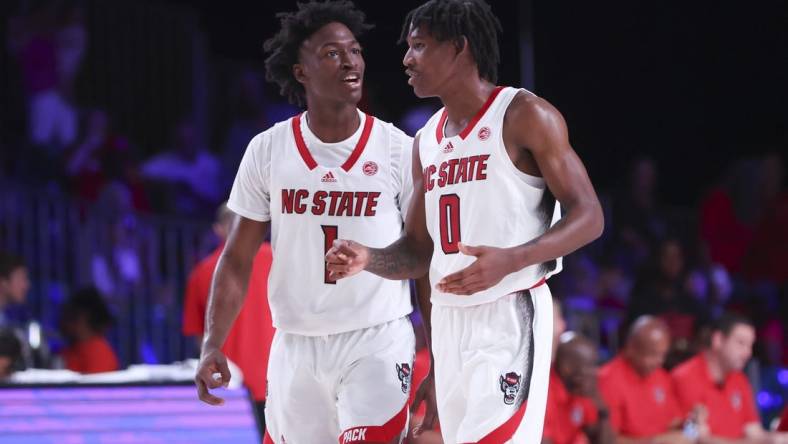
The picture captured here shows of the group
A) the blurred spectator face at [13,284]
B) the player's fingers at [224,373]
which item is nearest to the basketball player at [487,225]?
the player's fingers at [224,373]

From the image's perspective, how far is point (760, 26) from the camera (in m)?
11.6

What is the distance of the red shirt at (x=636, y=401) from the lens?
7.46m

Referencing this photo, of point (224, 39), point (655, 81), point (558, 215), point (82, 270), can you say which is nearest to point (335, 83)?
point (558, 215)

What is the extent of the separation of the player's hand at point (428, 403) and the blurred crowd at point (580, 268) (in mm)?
1966

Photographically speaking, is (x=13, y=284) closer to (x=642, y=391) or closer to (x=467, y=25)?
(x=642, y=391)

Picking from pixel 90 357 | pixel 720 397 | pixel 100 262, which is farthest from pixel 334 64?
pixel 100 262

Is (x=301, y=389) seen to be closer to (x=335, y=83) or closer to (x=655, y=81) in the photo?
(x=335, y=83)

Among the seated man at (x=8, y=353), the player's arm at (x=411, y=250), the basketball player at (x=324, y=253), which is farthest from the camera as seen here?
the seated man at (x=8, y=353)

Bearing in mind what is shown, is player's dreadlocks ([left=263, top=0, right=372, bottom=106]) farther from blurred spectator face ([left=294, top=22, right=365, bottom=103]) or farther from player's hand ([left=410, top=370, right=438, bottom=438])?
player's hand ([left=410, top=370, right=438, bottom=438])

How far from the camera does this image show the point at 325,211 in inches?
172

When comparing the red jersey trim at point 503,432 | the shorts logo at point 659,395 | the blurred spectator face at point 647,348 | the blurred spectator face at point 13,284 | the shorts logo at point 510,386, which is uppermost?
the shorts logo at point 510,386

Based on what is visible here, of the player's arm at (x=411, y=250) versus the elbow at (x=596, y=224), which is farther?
the player's arm at (x=411, y=250)

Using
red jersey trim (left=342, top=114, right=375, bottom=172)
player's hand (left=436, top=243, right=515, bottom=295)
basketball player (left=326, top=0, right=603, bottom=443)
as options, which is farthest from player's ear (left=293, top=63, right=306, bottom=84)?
player's hand (left=436, top=243, right=515, bottom=295)

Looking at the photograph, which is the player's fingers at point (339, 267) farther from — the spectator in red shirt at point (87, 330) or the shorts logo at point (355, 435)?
the spectator in red shirt at point (87, 330)
